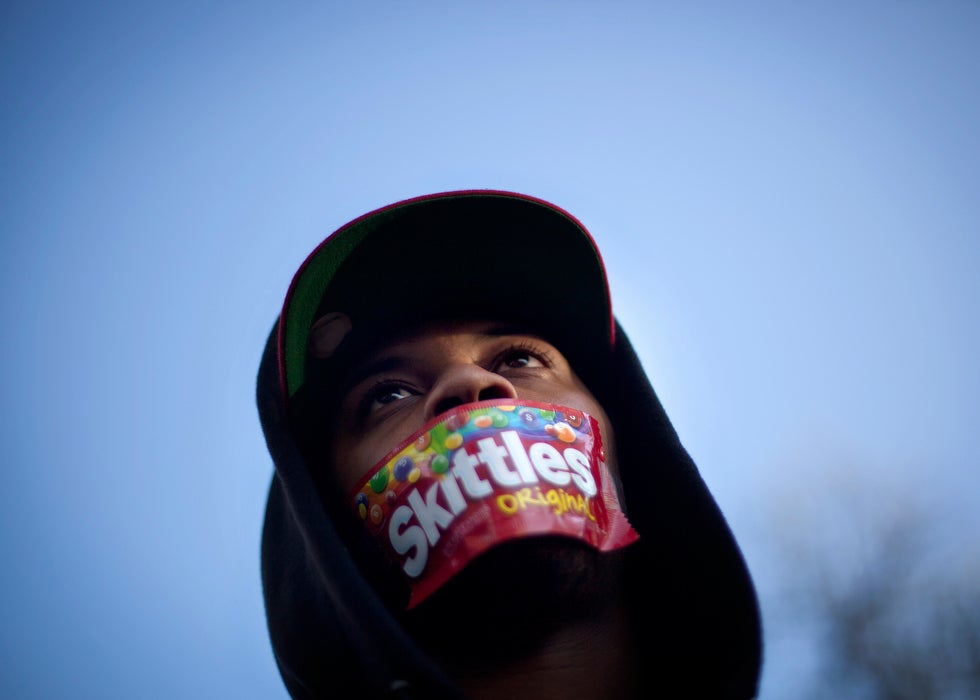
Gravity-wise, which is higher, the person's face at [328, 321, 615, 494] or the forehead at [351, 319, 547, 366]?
the forehead at [351, 319, 547, 366]

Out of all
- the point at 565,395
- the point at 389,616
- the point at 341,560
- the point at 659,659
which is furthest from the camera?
the point at 565,395

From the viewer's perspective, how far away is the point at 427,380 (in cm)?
243

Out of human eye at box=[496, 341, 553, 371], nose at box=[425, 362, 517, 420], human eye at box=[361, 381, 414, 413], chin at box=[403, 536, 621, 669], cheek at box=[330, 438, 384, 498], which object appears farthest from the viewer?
human eye at box=[496, 341, 553, 371]

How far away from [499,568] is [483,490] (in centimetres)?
22

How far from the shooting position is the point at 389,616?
171cm

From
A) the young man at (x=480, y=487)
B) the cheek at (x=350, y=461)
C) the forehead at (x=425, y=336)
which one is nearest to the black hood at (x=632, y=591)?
the young man at (x=480, y=487)

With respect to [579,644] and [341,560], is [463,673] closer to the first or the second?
[579,644]

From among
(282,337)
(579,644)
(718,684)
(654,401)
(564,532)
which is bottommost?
(718,684)

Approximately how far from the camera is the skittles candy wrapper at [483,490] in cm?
173

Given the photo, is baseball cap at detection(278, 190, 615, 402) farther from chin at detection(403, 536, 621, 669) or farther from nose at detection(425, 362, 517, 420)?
chin at detection(403, 536, 621, 669)

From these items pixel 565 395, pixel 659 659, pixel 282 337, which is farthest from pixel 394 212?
pixel 659 659

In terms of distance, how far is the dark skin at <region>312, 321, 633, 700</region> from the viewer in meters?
1.76

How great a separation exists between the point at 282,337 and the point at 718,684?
6.53 ft

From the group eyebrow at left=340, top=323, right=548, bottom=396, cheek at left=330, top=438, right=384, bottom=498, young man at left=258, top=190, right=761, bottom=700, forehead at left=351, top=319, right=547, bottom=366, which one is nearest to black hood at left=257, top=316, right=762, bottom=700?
young man at left=258, top=190, right=761, bottom=700
